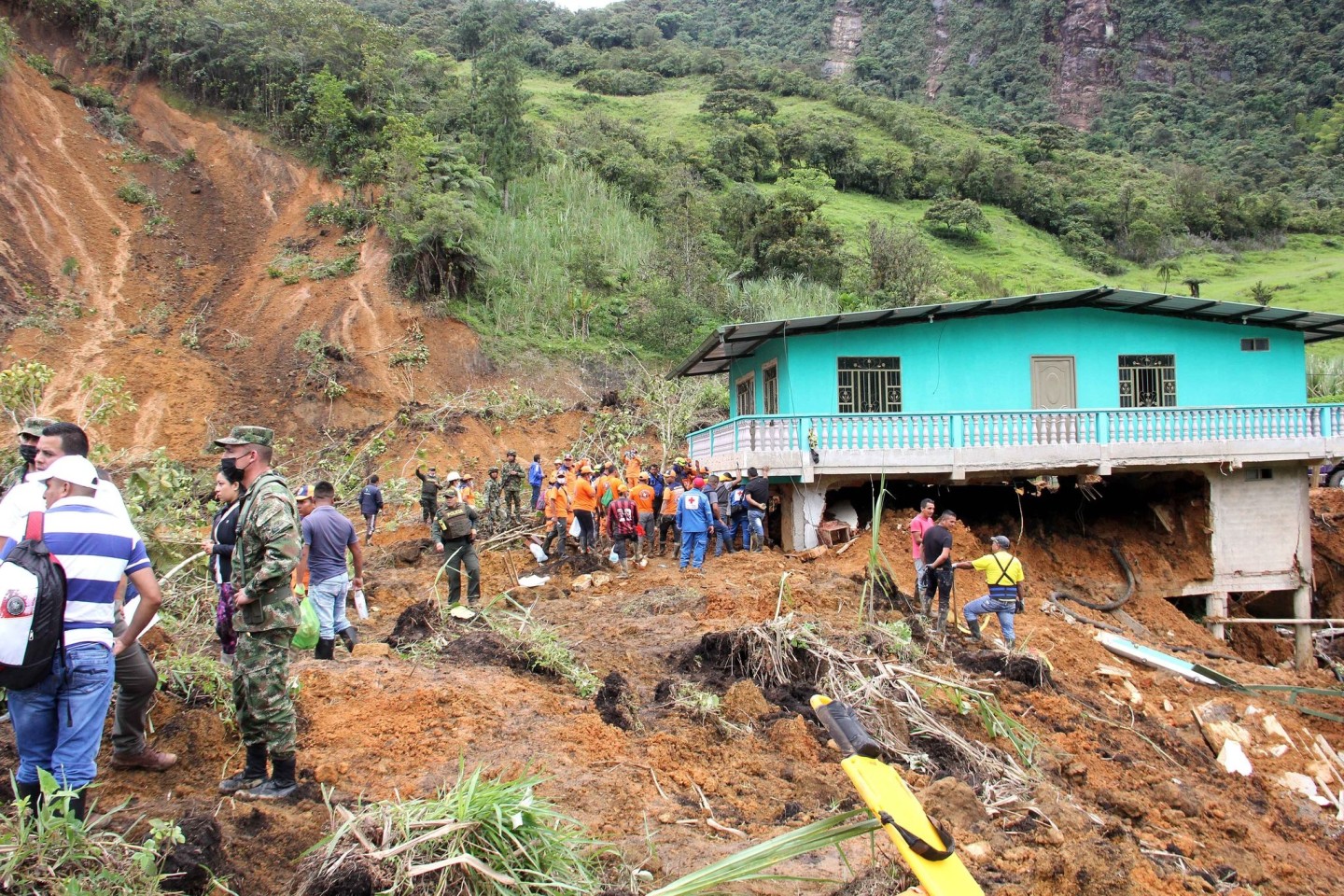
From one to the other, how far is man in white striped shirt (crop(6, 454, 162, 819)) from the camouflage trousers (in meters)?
0.60

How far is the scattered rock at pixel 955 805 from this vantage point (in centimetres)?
480

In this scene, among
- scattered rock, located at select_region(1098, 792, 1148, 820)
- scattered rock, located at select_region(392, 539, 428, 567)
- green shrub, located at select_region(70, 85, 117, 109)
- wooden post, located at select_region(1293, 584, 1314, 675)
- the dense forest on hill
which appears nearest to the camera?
scattered rock, located at select_region(1098, 792, 1148, 820)

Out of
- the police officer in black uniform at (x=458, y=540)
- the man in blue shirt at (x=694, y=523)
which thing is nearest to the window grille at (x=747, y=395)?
the man in blue shirt at (x=694, y=523)

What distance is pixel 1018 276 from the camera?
39281mm

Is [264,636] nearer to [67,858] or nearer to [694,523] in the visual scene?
[67,858]

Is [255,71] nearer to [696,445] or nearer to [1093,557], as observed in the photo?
[696,445]

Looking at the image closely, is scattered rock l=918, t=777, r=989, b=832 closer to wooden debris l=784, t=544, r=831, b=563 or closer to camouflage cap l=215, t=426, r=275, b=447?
camouflage cap l=215, t=426, r=275, b=447

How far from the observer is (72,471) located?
367cm

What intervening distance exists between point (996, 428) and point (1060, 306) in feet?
13.0

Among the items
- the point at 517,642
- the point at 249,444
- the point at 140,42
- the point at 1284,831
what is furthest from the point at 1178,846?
the point at 140,42

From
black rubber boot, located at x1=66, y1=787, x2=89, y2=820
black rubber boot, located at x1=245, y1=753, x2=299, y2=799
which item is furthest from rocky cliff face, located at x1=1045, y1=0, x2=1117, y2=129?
black rubber boot, located at x1=66, y1=787, x2=89, y2=820

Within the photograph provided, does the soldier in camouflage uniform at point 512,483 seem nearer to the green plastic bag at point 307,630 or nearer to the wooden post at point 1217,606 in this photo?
the green plastic bag at point 307,630

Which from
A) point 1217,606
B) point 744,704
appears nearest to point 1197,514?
point 1217,606

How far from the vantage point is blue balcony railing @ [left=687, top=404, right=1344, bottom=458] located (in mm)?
12898
